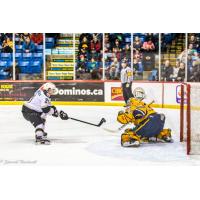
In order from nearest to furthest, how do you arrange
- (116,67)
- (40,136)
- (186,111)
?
(40,136), (186,111), (116,67)

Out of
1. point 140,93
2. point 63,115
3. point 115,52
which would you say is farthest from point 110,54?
point 63,115

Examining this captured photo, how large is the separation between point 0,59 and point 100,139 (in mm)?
971

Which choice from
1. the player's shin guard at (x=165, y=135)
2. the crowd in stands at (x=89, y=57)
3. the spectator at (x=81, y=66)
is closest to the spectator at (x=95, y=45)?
the crowd in stands at (x=89, y=57)

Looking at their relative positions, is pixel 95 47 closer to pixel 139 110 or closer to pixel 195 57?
pixel 139 110

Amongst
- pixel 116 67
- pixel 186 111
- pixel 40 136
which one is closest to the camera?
pixel 40 136

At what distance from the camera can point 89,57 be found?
4223 mm

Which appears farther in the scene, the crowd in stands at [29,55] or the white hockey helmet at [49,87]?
the crowd in stands at [29,55]

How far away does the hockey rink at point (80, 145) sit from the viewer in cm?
379

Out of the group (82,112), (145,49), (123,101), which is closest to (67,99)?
(82,112)

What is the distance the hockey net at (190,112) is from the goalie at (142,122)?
128 millimetres

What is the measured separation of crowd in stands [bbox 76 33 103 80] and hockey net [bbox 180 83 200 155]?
0.66 meters

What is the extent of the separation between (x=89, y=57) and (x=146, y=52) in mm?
433

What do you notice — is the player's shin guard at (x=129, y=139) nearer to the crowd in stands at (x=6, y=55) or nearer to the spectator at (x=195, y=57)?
the spectator at (x=195, y=57)

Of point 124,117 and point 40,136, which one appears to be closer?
point 40,136
